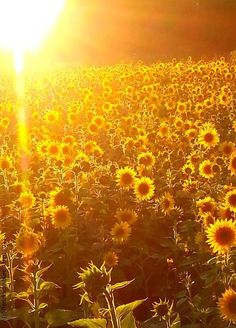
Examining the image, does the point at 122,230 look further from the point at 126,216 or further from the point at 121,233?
the point at 126,216

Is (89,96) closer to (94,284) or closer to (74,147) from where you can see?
(74,147)

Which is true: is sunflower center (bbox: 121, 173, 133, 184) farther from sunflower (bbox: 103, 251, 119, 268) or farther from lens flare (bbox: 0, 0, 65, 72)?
lens flare (bbox: 0, 0, 65, 72)

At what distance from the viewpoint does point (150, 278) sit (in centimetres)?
587

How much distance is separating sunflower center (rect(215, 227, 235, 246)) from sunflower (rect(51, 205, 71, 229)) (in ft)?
6.52

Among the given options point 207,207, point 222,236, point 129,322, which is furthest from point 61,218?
point 129,322

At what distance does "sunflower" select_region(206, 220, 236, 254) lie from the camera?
423cm

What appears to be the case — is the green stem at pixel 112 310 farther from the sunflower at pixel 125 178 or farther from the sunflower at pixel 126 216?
the sunflower at pixel 125 178

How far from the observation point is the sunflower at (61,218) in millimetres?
5914

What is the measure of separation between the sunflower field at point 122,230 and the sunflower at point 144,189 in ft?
0.04

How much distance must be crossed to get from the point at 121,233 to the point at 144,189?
40.7 inches

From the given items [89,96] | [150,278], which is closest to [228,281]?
[150,278]

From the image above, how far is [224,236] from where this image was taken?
4.26 m

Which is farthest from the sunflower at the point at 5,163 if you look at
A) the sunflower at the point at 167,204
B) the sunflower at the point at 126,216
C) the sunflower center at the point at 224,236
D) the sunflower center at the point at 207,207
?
the sunflower center at the point at 224,236

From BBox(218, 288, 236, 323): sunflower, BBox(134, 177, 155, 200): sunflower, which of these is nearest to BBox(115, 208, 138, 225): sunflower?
BBox(134, 177, 155, 200): sunflower
